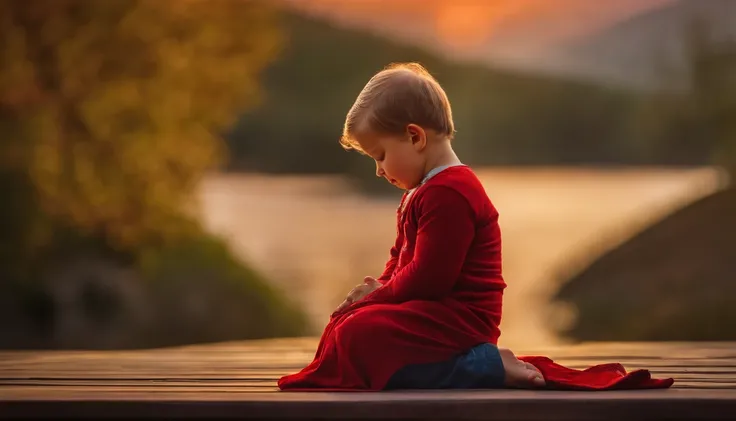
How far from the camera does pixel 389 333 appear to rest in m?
2.52

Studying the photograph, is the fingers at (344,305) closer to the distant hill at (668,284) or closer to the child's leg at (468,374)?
the child's leg at (468,374)

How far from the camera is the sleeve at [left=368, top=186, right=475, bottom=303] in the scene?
2482mm

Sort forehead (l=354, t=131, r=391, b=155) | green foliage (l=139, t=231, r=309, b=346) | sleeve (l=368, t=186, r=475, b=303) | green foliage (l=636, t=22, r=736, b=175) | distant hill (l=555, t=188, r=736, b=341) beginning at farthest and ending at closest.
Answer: green foliage (l=636, t=22, r=736, b=175) < distant hill (l=555, t=188, r=736, b=341) < green foliage (l=139, t=231, r=309, b=346) < forehead (l=354, t=131, r=391, b=155) < sleeve (l=368, t=186, r=475, b=303)

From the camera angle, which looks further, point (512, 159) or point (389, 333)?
point (512, 159)

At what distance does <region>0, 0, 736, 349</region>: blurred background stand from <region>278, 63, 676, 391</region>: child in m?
3.97

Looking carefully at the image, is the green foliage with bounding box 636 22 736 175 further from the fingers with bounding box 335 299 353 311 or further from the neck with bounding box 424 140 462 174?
the fingers with bounding box 335 299 353 311

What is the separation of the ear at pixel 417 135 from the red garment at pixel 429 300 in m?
0.09

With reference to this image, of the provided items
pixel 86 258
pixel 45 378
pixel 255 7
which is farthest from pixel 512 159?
pixel 45 378

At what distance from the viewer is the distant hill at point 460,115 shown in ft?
44.9

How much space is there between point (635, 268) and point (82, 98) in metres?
6.31

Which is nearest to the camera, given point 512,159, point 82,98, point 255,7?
point 82,98

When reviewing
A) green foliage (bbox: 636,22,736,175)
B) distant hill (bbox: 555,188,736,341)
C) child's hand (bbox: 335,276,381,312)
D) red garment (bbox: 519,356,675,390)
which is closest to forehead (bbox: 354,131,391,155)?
child's hand (bbox: 335,276,381,312)

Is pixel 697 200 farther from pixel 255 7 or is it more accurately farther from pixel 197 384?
pixel 197 384

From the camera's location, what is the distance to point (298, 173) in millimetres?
14766
